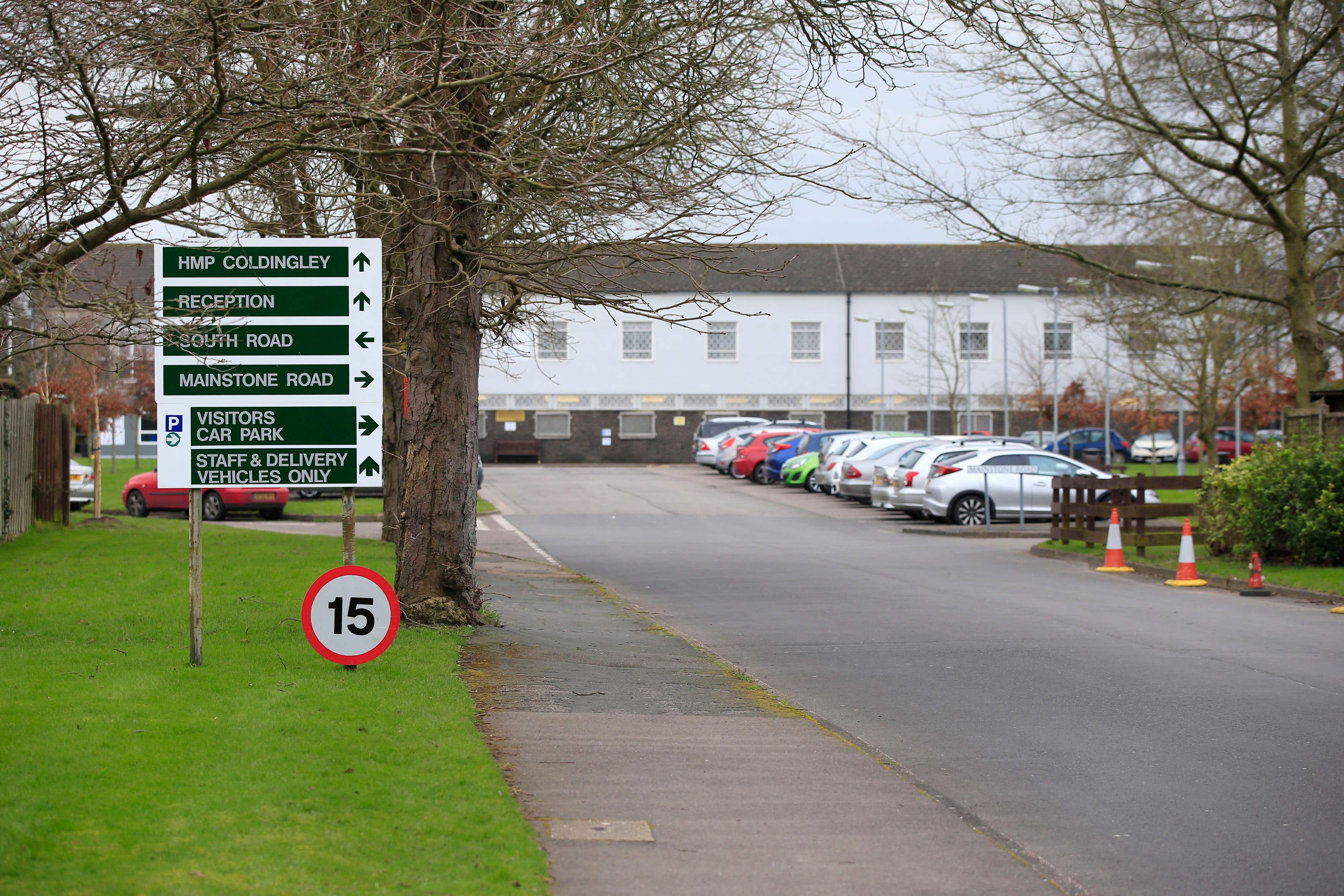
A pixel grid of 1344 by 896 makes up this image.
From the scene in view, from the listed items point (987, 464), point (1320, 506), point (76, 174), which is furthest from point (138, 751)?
point (987, 464)

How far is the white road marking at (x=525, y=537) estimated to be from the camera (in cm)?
2058

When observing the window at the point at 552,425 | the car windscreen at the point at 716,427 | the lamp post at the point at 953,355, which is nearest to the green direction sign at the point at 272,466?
the lamp post at the point at 953,355

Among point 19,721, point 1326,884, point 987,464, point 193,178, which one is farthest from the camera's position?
point 987,464

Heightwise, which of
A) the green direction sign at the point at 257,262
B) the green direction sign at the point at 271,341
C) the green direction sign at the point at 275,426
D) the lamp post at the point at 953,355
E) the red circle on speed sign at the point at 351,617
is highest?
the lamp post at the point at 953,355

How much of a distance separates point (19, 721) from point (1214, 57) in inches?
729

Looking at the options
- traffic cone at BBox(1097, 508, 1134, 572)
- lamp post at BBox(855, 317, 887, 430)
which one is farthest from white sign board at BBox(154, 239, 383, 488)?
lamp post at BBox(855, 317, 887, 430)

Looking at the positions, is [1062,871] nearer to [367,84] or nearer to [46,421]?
A: [367,84]

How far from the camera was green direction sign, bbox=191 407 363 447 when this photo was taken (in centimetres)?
905

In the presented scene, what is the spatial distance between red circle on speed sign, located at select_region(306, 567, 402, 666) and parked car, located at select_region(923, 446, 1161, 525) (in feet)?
66.4

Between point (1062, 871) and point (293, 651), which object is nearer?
point (1062, 871)

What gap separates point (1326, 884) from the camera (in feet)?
17.6

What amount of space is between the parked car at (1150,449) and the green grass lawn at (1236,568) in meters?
43.5

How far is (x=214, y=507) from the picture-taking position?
97.2ft

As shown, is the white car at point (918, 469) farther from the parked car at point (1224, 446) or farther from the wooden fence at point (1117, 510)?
the parked car at point (1224, 446)
